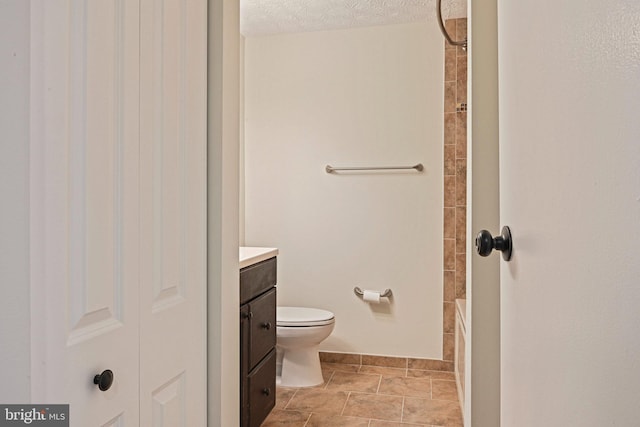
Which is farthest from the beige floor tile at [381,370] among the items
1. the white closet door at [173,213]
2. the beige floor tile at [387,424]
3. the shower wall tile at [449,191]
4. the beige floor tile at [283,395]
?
the white closet door at [173,213]

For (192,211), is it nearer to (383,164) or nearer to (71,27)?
(71,27)

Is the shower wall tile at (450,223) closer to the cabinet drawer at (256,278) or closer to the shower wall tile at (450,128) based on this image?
the shower wall tile at (450,128)

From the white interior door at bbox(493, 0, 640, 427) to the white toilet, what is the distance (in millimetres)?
1984

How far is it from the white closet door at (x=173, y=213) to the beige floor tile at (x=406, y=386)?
5.61 feet

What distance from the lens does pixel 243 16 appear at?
9.92ft

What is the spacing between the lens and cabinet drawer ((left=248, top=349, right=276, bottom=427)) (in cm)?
192

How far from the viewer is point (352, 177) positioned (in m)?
3.22

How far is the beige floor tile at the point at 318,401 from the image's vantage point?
2.51m

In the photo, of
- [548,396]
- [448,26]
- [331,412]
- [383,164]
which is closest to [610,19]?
[548,396]

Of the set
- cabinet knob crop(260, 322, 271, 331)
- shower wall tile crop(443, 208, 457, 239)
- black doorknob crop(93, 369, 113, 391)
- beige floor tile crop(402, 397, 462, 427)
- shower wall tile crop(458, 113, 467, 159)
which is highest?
shower wall tile crop(458, 113, 467, 159)

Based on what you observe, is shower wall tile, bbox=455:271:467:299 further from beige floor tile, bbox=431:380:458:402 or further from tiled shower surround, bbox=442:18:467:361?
beige floor tile, bbox=431:380:458:402

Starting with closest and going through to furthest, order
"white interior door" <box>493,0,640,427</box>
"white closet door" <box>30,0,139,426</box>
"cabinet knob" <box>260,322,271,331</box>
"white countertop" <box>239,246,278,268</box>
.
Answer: "white interior door" <box>493,0,640,427</box> < "white closet door" <box>30,0,139,426</box> < "white countertop" <box>239,246,278,268</box> < "cabinet knob" <box>260,322,271,331</box>

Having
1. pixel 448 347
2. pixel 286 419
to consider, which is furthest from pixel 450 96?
pixel 286 419

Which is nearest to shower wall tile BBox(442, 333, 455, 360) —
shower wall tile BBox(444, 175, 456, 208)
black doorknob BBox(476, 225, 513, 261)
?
shower wall tile BBox(444, 175, 456, 208)
